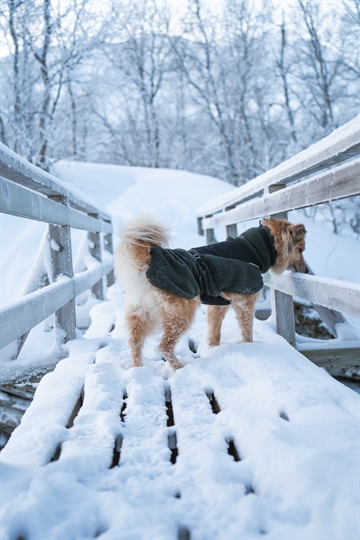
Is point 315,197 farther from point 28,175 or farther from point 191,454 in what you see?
point 28,175

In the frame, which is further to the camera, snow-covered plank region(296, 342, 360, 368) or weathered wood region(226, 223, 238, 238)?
weathered wood region(226, 223, 238, 238)

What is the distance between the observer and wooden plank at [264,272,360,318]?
1.94m

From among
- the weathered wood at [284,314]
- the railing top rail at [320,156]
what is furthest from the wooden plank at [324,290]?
the railing top rail at [320,156]

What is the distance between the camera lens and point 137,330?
8.59ft

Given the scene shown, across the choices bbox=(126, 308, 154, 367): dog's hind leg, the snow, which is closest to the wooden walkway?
the snow

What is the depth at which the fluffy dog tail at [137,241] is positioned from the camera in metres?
2.48

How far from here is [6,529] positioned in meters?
1.03

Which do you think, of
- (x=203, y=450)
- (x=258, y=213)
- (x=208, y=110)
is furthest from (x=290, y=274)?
(x=208, y=110)

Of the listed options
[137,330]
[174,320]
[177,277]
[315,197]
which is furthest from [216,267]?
[315,197]

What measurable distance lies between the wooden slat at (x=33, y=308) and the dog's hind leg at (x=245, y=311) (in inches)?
52.7

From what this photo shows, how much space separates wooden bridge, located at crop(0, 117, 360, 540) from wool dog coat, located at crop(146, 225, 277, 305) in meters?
0.34

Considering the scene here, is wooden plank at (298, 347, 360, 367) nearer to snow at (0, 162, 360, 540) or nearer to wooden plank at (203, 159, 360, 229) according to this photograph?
snow at (0, 162, 360, 540)

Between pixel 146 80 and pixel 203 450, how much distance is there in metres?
20.8

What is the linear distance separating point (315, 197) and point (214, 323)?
4.32 feet
